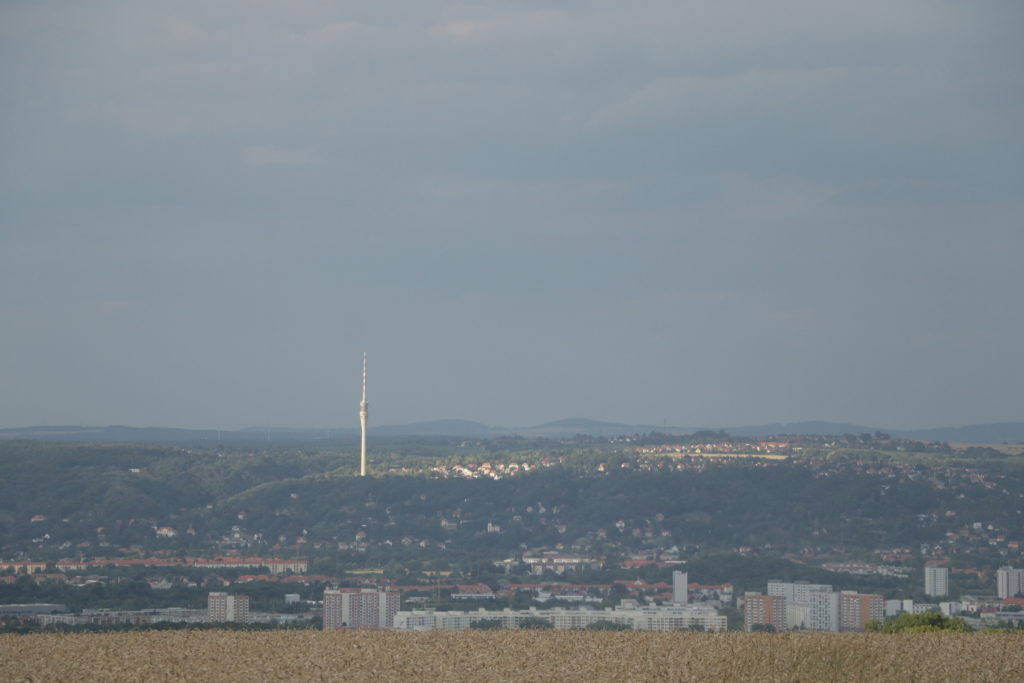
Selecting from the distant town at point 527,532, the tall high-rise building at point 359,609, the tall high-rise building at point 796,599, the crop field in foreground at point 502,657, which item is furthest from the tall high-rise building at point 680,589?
the crop field in foreground at point 502,657

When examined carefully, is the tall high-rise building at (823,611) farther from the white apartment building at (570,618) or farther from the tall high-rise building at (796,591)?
the white apartment building at (570,618)

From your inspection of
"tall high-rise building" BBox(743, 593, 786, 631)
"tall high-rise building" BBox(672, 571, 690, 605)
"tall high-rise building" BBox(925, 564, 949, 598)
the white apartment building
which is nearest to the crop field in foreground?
the white apartment building

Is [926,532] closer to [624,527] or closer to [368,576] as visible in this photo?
[624,527]

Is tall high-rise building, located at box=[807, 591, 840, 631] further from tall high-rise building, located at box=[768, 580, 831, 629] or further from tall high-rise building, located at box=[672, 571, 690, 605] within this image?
tall high-rise building, located at box=[672, 571, 690, 605]

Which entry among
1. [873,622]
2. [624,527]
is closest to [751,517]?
[624,527]

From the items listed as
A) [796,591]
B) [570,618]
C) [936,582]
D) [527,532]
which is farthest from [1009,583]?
[527,532]

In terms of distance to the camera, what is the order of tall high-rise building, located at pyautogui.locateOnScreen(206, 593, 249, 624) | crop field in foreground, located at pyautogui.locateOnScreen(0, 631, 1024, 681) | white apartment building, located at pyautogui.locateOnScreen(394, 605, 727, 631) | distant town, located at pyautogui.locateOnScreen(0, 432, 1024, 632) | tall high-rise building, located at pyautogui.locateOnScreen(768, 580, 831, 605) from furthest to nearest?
distant town, located at pyautogui.locateOnScreen(0, 432, 1024, 632)
tall high-rise building, located at pyautogui.locateOnScreen(768, 580, 831, 605)
tall high-rise building, located at pyautogui.locateOnScreen(206, 593, 249, 624)
white apartment building, located at pyautogui.locateOnScreen(394, 605, 727, 631)
crop field in foreground, located at pyautogui.locateOnScreen(0, 631, 1024, 681)
